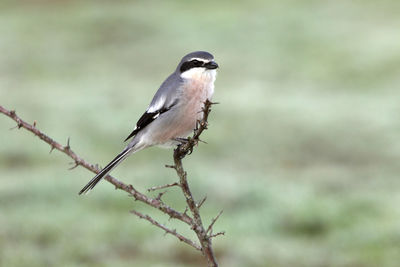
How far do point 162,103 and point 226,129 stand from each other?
11498 mm

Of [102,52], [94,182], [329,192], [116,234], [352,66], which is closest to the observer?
[94,182]

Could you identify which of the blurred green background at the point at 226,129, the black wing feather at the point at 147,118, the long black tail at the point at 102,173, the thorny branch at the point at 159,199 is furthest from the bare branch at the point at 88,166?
the blurred green background at the point at 226,129

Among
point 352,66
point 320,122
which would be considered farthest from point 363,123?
point 352,66

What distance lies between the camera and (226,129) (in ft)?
58.0

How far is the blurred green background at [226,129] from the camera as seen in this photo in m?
10.4

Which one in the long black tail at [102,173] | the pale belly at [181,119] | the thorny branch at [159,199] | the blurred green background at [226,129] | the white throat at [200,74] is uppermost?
the blurred green background at [226,129]

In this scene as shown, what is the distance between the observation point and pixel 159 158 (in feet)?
50.1

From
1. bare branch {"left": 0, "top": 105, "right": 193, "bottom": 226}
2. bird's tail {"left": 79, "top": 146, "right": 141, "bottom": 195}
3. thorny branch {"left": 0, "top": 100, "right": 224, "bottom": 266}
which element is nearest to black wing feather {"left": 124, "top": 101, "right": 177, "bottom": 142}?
bird's tail {"left": 79, "top": 146, "right": 141, "bottom": 195}

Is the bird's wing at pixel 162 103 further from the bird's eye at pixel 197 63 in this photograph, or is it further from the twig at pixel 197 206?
the twig at pixel 197 206

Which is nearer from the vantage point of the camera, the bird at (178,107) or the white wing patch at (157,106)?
the bird at (178,107)

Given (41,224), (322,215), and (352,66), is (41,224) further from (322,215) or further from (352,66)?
(352,66)

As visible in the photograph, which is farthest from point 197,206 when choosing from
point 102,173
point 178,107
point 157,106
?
point 157,106

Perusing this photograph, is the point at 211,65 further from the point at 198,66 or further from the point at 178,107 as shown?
the point at 178,107

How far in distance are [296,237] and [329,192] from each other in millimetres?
2199
